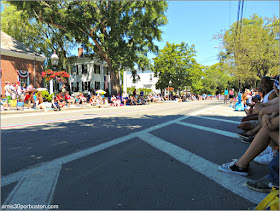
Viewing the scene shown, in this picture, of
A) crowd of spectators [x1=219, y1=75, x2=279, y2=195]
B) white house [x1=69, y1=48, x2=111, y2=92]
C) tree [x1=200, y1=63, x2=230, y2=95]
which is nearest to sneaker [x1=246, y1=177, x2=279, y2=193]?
crowd of spectators [x1=219, y1=75, x2=279, y2=195]

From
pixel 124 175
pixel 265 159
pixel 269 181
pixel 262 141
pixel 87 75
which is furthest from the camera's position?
pixel 87 75

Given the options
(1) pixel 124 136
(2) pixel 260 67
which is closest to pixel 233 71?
(2) pixel 260 67

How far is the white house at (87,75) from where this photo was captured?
119 feet

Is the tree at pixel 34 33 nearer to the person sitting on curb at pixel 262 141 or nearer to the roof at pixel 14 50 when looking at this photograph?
the roof at pixel 14 50

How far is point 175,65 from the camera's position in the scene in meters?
41.1

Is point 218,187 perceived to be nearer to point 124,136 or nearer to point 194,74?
point 124,136

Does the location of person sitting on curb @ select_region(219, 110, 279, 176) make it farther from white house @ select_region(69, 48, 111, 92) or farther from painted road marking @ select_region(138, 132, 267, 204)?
white house @ select_region(69, 48, 111, 92)

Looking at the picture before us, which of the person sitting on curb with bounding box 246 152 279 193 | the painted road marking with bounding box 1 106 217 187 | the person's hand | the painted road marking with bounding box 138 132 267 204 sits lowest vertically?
the painted road marking with bounding box 138 132 267 204

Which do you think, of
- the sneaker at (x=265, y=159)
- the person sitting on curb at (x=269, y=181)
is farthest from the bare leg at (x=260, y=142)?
the sneaker at (x=265, y=159)

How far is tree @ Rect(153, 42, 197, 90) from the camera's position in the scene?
4081cm

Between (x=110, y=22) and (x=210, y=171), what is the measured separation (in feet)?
78.0

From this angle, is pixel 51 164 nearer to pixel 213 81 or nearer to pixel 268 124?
pixel 268 124

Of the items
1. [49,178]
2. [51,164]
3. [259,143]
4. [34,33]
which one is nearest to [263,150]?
[259,143]

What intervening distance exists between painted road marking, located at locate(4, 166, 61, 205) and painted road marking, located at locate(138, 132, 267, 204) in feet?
6.61
